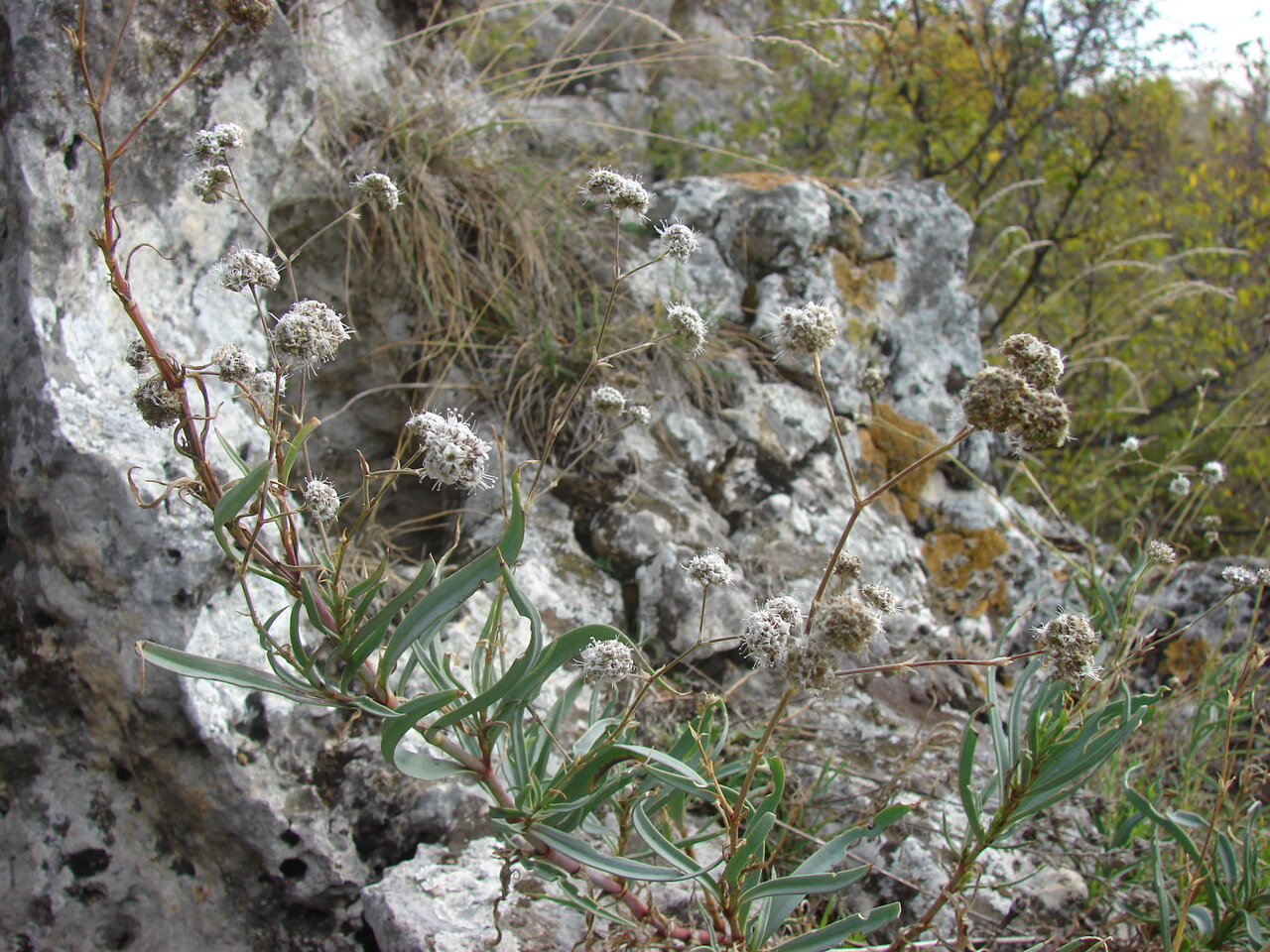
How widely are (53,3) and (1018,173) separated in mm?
5139

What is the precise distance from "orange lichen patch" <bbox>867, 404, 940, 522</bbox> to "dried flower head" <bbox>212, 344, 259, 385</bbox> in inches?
101

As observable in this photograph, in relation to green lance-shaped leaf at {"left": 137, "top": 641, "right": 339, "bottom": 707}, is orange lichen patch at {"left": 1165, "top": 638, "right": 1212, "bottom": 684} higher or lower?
lower

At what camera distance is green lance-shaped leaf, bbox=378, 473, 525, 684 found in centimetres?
130

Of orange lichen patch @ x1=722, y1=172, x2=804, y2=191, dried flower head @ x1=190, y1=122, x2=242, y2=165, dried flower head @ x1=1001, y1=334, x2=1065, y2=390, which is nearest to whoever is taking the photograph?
dried flower head @ x1=1001, y1=334, x2=1065, y2=390

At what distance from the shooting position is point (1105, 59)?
5.42 meters

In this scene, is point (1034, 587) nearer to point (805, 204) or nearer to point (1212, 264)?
point (805, 204)

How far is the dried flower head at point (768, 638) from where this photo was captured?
1354 millimetres

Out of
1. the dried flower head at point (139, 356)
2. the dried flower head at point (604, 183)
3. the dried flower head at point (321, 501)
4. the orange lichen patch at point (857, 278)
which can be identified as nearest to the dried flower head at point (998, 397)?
the dried flower head at point (604, 183)

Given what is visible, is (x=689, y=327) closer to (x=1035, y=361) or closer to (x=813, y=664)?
(x=1035, y=361)

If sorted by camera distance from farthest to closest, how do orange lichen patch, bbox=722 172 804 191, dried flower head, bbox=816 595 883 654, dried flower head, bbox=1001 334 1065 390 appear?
orange lichen patch, bbox=722 172 804 191 < dried flower head, bbox=1001 334 1065 390 < dried flower head, bbox=816 595 883 654

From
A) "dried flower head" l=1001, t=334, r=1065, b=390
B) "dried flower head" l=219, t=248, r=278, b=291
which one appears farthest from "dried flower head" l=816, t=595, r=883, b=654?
"dried flower head" l=219, t=248, r=278, b=291

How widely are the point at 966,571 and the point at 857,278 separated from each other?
134 cm

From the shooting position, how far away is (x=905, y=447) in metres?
3.56

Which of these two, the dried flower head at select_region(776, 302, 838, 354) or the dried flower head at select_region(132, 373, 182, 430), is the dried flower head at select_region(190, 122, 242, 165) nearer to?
the dried flower head at select_region(132, 373, 182, 430)
